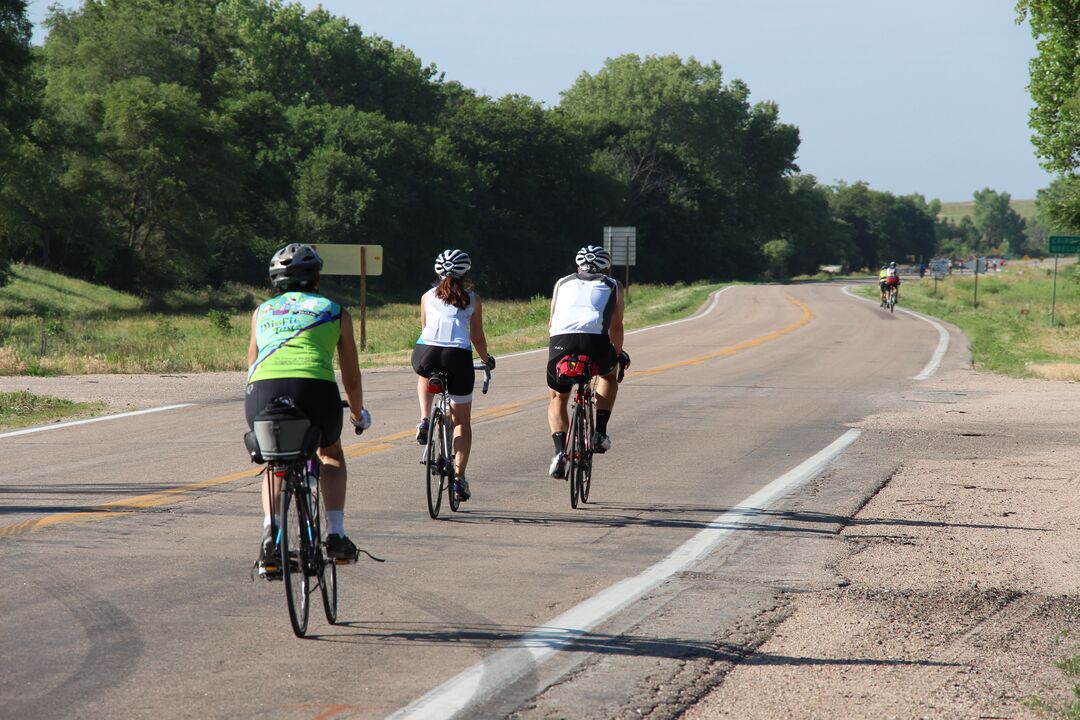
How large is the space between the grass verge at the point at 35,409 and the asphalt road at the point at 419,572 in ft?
3.53

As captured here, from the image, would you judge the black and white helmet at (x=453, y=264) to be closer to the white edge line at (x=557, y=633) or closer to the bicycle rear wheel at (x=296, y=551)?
the white edge line at (x=557, y=633)

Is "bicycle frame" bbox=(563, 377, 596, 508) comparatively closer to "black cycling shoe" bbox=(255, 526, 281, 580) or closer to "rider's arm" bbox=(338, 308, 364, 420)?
"rider's arm" bbox=(338, 308, 364, 420)

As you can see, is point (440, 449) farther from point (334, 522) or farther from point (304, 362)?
point (304, 362)

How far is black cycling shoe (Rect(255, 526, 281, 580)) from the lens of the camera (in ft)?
18.3

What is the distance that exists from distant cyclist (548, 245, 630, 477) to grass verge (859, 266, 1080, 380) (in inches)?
622

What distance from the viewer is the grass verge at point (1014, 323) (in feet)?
83.7

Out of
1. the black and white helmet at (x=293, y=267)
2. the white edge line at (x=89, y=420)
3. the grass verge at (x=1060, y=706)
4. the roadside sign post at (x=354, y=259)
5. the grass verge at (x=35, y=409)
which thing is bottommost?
the grass verge at (x=1060, y=706)

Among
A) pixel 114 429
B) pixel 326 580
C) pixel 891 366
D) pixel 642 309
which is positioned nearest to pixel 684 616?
pixel 326 580

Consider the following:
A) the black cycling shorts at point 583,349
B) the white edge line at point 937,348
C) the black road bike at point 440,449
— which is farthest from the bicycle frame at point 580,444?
the white edge line at point 937,348

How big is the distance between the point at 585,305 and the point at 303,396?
13.5ft

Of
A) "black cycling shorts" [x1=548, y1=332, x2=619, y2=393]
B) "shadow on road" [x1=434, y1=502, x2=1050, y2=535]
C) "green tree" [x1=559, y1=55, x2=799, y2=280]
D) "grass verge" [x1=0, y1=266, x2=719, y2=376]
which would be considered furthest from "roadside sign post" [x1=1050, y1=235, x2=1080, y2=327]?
"green tree" [x1=559, y1=55, x2=799, y2=280]

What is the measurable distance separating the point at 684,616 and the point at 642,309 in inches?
1787

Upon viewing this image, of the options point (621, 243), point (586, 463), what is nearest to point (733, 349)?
point (621, 243)

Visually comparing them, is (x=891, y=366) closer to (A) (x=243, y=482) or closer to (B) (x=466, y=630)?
(A) (x=243, y=482)
